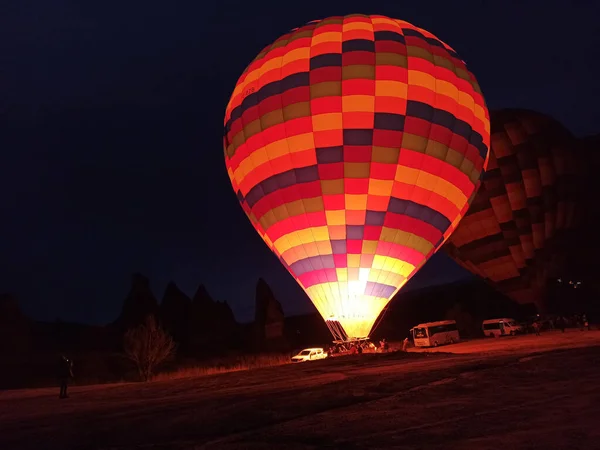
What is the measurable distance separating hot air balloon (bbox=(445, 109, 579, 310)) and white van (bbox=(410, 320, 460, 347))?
605 cm

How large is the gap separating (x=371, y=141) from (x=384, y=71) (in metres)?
2.40

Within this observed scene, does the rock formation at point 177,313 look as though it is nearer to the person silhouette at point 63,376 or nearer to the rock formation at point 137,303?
the rock formation at point 137,303

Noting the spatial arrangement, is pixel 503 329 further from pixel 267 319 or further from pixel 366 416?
pixel 366 416

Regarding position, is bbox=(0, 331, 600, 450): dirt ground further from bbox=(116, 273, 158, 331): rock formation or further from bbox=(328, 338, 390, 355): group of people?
bbox=(116, 273, 158, 331): rock formation

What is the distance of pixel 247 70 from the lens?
19.0 meters

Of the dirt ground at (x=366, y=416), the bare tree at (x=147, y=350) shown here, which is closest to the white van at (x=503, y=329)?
the bare tree at (x=147, y=350)

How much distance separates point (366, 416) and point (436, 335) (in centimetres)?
2160

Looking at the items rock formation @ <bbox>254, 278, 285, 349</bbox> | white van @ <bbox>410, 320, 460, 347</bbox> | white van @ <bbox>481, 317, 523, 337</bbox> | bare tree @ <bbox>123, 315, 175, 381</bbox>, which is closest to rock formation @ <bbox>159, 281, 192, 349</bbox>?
rock formation @ <bbox>254, 278, 285, 349</bbox>

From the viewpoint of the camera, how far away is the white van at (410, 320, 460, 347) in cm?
2605

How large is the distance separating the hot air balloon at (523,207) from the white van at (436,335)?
6051 mm

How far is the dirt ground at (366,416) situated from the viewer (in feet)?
15.5

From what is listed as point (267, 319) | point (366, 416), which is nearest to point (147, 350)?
point (366, 416)

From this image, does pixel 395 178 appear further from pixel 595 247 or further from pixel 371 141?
pixel 595 247

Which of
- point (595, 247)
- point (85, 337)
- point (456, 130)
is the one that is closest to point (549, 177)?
point (595, 247)
